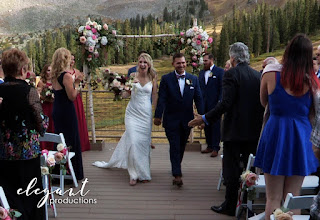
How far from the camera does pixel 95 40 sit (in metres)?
8.36

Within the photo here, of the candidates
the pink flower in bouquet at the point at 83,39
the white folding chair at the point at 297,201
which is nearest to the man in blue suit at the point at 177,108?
the pink flower in bouquet at the point at 83,39

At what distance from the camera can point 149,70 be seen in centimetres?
678

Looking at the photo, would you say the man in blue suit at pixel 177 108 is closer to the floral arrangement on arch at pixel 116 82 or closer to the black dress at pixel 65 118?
the floral arrangement on arch at pixel 116 82

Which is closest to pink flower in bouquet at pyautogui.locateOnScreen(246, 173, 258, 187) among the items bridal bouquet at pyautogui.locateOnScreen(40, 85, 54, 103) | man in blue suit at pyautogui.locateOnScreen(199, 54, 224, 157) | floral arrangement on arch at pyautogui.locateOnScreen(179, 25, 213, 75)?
man in blue suit at pyautogui.locateOnScreen(199, 54, 224, 157)

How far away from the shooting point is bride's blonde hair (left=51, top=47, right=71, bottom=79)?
5.98 meters

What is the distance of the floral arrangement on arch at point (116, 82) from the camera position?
23.1 feet

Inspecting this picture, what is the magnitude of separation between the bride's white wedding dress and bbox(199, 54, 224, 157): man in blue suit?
173 centimetres

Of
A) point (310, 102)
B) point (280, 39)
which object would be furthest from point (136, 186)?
point (280, 39)

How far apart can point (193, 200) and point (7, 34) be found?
18.3 meters

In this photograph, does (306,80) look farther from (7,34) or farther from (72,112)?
(7,34)

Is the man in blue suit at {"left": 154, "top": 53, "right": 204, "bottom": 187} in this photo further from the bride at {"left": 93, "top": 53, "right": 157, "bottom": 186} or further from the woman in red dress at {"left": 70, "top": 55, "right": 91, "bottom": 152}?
the woman in red dress at {"left": 70, "top": 55, "right": 91, "bottom": 152}

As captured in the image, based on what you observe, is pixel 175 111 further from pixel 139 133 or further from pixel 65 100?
pixel 65 100

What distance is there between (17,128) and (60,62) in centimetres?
224

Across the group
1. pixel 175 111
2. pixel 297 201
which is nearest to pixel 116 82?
pixel 175 111
